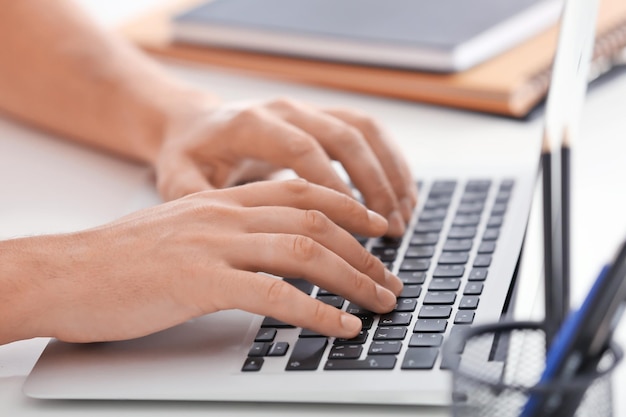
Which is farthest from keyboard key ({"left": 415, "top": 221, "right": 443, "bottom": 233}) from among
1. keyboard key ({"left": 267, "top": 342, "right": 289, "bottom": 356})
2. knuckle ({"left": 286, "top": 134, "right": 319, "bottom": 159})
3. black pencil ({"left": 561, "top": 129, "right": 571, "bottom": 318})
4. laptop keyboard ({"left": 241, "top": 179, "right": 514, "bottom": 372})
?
black pencil ({"left": 561, "top": 129, "right": 571, "bottom": 318})

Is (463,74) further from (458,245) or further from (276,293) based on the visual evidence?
(276,293)

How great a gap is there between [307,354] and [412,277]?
0.13m

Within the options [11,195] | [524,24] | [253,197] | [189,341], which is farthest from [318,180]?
[524,24]

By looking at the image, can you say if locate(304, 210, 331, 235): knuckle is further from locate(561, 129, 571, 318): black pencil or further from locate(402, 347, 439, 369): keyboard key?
locate(561, 129, 571, 318): black pencil

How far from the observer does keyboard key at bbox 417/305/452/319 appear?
0.66m

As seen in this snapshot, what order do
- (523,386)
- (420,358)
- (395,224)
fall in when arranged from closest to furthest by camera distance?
(523,386) → (420,358) → (395,224)

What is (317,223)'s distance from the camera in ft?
2.26

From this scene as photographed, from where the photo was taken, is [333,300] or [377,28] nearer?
[333,300]

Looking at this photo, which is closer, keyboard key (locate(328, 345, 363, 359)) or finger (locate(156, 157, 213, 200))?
keyboard key (locate(328, 345, 363, 359))

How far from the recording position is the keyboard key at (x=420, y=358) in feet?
1.96

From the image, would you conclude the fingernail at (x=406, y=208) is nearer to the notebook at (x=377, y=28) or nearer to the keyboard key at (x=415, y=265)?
the keyboard key at (x=415, y=265)

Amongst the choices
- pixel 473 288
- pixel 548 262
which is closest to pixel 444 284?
pixel 473 288

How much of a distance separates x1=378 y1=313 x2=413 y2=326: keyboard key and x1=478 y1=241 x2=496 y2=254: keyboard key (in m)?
0.12

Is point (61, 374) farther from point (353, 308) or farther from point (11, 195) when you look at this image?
point (11, 195)
